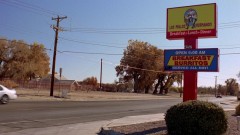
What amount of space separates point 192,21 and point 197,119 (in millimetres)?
6838

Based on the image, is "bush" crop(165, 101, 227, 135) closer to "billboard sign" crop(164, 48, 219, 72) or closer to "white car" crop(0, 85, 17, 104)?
"billboard sign" crop(164, 48, 219, 72)

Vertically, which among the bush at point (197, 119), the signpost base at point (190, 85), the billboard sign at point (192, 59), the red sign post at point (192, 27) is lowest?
the bush at point (197, 119)

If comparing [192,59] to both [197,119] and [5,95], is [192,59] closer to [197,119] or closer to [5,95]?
[197,119]

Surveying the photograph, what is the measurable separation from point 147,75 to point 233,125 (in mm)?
79827

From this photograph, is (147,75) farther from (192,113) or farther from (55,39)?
(192,113)

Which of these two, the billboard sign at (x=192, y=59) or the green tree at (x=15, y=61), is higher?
the green tree at (x=15, y=61)

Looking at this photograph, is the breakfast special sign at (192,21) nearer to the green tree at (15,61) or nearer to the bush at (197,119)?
the bush at (197,119)

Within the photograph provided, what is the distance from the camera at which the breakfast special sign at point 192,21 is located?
16.0 m

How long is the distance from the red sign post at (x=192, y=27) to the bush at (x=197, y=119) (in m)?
5.13

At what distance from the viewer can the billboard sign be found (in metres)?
15.4

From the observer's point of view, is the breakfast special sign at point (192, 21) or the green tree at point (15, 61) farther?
the green tree at point (15, 61)

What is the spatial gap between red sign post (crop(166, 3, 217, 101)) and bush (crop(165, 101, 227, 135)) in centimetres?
513

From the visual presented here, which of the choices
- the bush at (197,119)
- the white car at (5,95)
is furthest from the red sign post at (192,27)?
the white car at (5,95)

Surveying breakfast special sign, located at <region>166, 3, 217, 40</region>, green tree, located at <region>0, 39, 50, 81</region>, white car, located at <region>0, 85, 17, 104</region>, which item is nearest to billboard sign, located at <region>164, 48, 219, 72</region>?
breakfast special sign, located at <region>166, 3, 217, 40</region>
